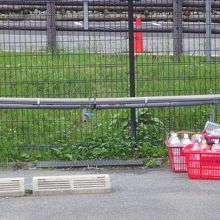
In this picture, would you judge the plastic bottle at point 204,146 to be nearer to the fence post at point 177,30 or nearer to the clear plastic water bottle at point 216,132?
the clear plastic water bottle at point 216,132

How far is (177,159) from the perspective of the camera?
9031 millimetres

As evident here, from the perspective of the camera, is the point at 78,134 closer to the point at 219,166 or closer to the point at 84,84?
the point at 84,84

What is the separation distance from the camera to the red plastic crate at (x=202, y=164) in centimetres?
863

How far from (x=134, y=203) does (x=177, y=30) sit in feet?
15.6

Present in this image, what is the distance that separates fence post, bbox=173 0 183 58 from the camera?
10570 millimetres

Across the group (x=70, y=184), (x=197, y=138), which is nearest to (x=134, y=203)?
(x=70, y=184)

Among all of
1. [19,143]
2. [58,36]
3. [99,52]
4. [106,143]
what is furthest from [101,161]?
[58,36]

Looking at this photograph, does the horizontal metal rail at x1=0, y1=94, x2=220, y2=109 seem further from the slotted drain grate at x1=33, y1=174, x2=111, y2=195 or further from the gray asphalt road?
the slotted drain grate at x1=33, y1=174, x2=111, y2=195

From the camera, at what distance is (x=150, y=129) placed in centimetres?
1022

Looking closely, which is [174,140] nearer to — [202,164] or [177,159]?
[177,159]

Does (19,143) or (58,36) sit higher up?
(58,36)

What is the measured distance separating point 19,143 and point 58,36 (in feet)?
7.37

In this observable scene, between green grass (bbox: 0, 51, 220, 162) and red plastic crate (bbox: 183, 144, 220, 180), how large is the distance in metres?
1.54

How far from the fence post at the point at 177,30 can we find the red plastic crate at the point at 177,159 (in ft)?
6.17
